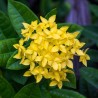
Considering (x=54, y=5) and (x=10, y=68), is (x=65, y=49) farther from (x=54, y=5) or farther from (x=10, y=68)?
(x=54, y=5)

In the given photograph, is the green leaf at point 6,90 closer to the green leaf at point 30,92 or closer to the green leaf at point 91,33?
the green leaf at point 30,92

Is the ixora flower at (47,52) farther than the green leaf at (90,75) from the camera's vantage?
No

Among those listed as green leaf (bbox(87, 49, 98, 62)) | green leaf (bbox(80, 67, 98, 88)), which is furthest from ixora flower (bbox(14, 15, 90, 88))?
green leaf (bbox(87, 49, 98, 62))

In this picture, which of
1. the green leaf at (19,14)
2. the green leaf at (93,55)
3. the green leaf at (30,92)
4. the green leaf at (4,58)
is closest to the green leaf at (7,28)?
the green leaf at (19,14)

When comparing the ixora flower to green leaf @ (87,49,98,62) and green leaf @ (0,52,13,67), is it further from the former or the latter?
green leaf @ (87,49,98,62)

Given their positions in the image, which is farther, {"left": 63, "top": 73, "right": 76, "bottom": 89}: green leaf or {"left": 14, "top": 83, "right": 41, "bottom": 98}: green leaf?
{"left": 63, "top": 73, "right": 76, "bottom": 89}: green leaf
